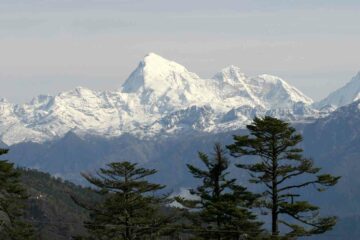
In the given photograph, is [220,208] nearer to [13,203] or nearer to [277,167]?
[277,167]

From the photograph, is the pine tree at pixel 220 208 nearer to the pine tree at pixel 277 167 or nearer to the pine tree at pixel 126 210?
the pine tree at pixel 277 167

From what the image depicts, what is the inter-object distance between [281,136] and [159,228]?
56.1 ft

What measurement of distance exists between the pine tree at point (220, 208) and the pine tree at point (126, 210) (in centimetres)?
715

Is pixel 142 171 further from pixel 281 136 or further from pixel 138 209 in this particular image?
pixel 281 136

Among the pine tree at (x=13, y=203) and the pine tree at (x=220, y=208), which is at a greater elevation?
the pine tree at (x=13, y=203)

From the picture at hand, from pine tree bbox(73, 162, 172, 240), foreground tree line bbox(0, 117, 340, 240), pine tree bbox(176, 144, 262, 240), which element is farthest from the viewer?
pine tree bbox(73, 162, 172, 240)

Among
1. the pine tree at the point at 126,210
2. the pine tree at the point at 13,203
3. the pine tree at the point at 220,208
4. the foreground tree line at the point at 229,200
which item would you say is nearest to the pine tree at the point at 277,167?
the foreground tree line at the point at 229,200

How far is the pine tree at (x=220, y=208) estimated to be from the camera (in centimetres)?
6016

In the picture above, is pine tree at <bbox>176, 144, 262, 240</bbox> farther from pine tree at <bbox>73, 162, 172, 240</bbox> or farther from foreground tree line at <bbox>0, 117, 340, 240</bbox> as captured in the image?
pine tree at <bbox>73, 162, 172, 240</bbox>

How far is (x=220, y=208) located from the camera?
60.6 metres

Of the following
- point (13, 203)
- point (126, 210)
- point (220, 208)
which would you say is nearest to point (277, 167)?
point (220, 208)

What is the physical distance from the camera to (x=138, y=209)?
2842 inches

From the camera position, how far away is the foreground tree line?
5781 centimetres

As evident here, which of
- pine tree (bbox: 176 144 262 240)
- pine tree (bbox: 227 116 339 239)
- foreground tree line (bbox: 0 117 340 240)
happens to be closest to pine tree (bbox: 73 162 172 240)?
foreground tree line (bbox: 0 117 340 240)
